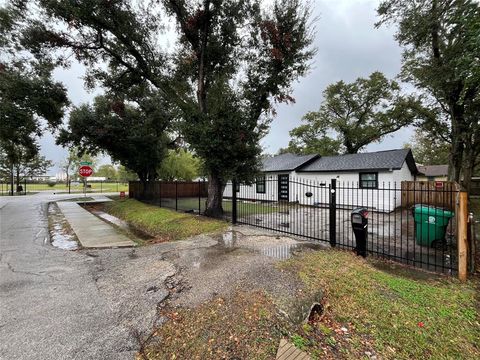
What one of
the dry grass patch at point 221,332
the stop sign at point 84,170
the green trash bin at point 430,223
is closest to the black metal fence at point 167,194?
the stop sign at point 84,170

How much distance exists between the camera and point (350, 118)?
2547cm

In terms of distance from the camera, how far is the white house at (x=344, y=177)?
12852 mm

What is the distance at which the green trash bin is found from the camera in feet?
17.4

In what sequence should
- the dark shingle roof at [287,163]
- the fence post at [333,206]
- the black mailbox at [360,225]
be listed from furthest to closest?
the dark shingle roof at [287,163] → the fence post at [333,206] → the black mailbox at [360,225]

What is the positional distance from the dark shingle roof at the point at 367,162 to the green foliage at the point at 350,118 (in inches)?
279

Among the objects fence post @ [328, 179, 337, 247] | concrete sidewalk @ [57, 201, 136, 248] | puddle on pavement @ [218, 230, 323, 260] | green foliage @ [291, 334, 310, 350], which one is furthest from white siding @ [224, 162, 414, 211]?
green foliage @ [291, 334, 310, 350]

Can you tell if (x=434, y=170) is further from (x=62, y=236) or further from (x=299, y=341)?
(x=62, y=236)

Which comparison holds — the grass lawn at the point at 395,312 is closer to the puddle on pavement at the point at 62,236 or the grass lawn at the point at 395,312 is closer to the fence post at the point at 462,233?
the fence post at the point at 462,233

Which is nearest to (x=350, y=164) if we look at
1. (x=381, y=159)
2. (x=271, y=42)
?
(x=381, y=159)

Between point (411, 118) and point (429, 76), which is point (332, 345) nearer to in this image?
point (429, 76)

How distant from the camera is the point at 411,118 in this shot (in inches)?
696

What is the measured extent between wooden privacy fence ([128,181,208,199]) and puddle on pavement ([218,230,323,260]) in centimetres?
646

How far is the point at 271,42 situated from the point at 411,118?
15.5 m

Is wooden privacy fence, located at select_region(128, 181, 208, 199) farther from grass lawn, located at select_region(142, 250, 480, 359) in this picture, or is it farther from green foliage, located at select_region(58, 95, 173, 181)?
grass lawn, located at select_region(142, 250, 480, 359)
